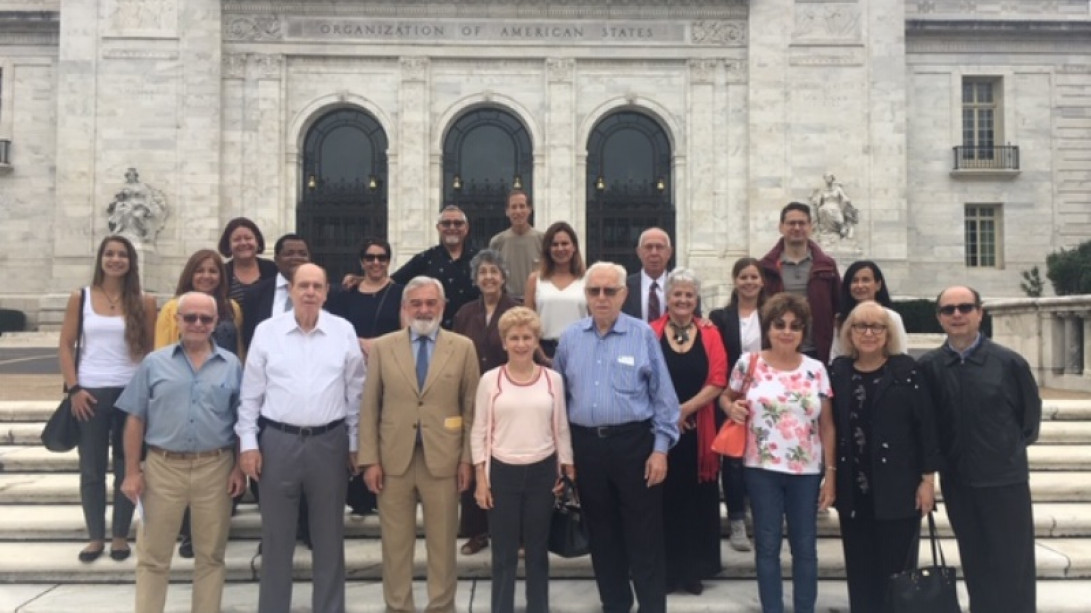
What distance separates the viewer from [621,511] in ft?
18.8

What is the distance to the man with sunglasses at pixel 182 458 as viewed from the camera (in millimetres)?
5543

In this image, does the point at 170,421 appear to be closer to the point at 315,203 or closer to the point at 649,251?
the point at 649,251

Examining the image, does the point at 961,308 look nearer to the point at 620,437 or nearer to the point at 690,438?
the point at 690,438

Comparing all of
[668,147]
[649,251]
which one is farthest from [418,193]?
[649,251]

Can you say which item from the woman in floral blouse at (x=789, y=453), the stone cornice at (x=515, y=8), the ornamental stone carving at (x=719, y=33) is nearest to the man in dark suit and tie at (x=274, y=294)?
the woman in floral blouse at (x=789, y=453)

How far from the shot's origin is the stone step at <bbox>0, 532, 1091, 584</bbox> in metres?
6.64

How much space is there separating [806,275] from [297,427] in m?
4.31

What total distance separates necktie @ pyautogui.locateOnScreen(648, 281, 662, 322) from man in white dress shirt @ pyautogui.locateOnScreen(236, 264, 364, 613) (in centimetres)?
254

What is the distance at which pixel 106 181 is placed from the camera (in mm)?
25797

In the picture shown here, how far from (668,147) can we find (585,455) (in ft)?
75.4

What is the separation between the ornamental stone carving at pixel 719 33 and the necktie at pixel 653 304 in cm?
2200

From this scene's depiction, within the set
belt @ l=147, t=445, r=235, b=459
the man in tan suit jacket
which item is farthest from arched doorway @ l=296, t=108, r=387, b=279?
the man in tan suit jacket

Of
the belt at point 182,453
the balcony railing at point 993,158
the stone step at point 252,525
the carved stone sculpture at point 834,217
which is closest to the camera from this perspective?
the belt at point 182,453

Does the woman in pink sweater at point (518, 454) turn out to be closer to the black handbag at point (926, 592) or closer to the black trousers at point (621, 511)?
the black trousers at point (621, 511)
